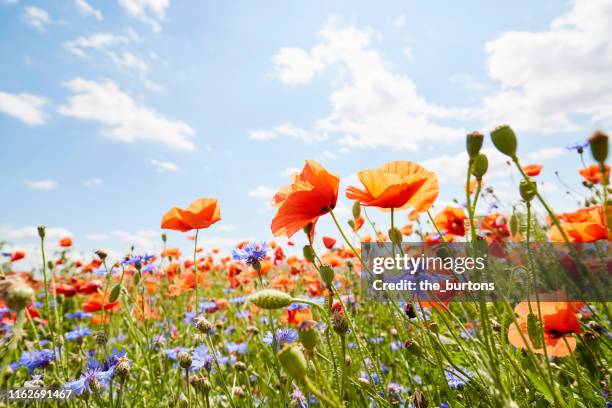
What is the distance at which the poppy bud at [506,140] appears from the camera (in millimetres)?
835

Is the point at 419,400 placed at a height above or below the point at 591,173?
below

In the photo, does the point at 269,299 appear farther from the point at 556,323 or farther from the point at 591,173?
the point at 591,173

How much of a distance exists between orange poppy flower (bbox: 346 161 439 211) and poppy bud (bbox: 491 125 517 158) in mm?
242

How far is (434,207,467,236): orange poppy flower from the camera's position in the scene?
6.60 ft

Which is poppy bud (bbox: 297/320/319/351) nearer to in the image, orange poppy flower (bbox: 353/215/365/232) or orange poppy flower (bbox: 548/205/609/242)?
orange poppy flower (bbox: 548/205/609/242)

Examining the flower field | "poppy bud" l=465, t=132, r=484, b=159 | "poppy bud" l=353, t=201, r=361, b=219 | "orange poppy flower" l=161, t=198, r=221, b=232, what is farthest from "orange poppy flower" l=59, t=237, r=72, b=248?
"poppy bud" l=465, t=132, r=484, b=159

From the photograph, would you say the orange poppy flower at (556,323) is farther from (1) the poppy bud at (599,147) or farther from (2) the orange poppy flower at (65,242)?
(2) the orange poppy flower at (65,242)

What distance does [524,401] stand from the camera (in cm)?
101

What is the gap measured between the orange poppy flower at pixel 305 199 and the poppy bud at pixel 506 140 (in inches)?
15.3

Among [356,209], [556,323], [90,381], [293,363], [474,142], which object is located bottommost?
[90,381]

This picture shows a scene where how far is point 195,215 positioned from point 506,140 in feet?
3.91

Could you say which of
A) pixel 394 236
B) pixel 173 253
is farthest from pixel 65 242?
pixel 394 236

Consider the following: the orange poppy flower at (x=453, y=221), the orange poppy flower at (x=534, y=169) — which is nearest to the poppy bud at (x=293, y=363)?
the orange poppy flower at (x=453, y=221)

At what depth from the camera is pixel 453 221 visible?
204 centimetres
